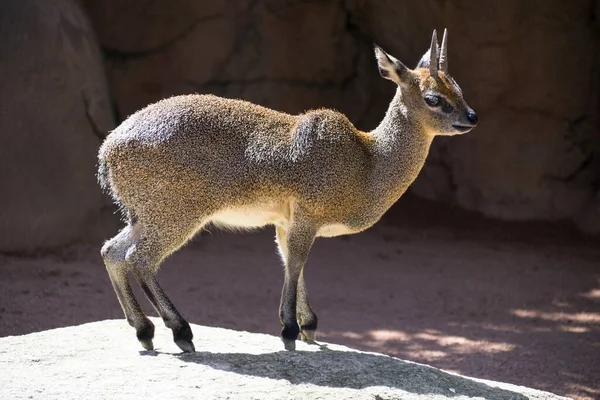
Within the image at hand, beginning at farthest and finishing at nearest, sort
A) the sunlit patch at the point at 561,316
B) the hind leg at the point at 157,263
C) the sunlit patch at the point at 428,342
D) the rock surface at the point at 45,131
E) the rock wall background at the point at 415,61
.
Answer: the rock wall background at the point at 415,61 < the rock surface at the point at 45,131 < the sunlit patch at the point at 561,316 < the sunlit patch at the point at 428,342 < the hind leg at the point at 157,263

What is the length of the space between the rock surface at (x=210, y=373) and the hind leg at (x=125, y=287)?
117mm

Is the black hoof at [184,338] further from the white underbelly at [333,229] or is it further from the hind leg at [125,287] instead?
the white underbelly at [333,229]

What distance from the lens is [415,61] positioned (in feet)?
37.6

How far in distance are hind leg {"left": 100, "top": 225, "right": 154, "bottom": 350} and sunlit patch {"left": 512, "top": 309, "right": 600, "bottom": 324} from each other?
435 cm

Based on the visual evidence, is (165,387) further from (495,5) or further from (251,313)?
(495,5)

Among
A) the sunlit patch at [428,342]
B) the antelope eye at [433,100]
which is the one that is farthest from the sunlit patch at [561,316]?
the antelope eye at [433,100]

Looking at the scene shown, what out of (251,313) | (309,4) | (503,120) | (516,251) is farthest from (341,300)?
(309,4)

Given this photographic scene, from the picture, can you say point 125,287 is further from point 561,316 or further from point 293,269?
point 561,316

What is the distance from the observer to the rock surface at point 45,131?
376 inches

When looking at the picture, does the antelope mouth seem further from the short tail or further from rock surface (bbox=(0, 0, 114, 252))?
rock surface (bbox=(0, 0, 114, 252))

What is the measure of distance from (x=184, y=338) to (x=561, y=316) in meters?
4.43

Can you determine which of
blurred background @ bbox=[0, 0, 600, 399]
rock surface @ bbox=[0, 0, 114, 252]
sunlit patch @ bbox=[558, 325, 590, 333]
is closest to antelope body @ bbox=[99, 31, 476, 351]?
blurred background @ bbox=[0, 0, 600, 399]

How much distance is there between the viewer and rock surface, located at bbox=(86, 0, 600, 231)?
10953mm

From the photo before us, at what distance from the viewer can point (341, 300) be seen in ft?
30.2
